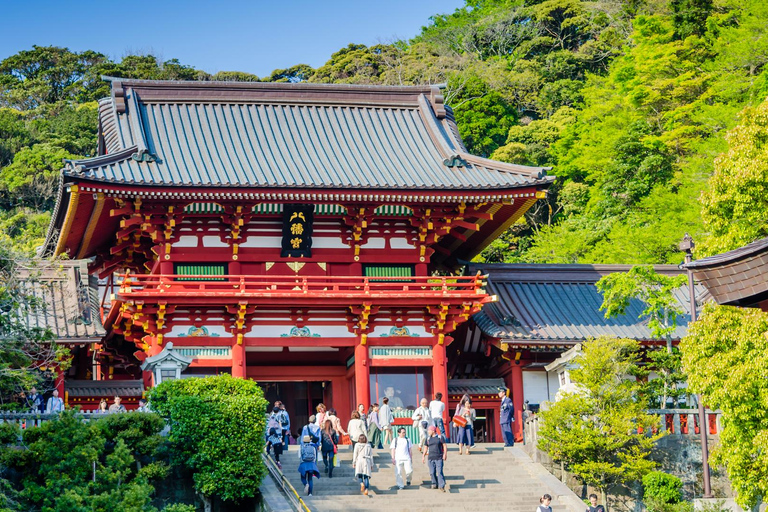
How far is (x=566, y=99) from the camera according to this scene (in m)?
59.7

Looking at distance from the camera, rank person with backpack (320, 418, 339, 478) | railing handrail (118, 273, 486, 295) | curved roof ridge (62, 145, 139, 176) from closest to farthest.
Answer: person with backpack (320, 418, 339, 478) < curved roof ridge (62, 145, 139, 176) < railing handrail (118, 273, 486, 295)

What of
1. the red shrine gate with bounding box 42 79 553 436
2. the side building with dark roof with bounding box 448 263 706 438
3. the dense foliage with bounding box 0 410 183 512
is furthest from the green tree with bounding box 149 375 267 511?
the side building with dark roof with bounding box 448 263 706 438

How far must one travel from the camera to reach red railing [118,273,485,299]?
91.6ft

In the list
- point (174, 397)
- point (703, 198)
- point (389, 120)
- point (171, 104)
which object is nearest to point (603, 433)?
point (703, 198)

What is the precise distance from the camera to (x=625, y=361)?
25.0 meters

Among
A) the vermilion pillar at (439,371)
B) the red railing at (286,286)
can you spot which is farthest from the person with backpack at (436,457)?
the red railing at (286,286)

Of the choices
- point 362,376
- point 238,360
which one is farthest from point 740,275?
point 238,360

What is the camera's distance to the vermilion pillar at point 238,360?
28.5m

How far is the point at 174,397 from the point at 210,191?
25.1 feet

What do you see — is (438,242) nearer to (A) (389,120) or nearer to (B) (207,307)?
(A) (389,120)

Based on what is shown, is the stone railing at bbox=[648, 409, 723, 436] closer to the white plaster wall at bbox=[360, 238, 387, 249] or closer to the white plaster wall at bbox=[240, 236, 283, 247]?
the white plaster wall at bbox=[360, 238, 387, 249]

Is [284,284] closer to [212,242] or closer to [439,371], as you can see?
[212,242]

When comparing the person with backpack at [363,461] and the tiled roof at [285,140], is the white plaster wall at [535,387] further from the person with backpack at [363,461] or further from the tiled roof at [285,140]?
the person with backpack at [363,461]

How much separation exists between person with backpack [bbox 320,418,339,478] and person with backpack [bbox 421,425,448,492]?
2076 mm
